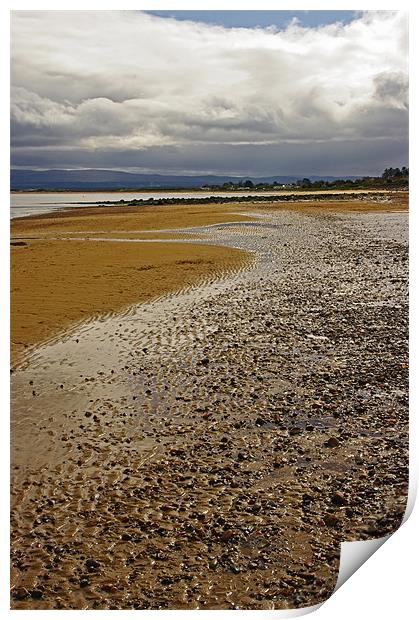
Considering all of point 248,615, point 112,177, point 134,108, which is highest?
point 134,108

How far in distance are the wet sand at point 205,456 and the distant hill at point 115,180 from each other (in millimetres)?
1305

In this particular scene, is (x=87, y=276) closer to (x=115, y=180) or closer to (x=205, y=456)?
(x=115, y=180)

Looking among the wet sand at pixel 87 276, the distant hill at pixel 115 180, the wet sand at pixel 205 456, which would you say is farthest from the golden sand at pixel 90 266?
the distant hill at pixel 115 180

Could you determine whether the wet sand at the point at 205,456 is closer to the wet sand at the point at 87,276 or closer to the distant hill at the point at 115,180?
the wet sand at the point at 87,276

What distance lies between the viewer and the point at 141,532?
9.44 ft

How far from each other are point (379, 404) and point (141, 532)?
1952 mm

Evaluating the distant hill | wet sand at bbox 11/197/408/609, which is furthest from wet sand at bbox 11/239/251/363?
the distant hill

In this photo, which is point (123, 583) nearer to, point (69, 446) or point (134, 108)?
point (69, 446)

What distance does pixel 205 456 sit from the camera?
349 cm

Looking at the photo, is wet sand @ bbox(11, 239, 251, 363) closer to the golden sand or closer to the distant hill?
the golden sand

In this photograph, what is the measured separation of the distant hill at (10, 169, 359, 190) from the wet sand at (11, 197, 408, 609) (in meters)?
1.31

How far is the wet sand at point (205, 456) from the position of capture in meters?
2.66

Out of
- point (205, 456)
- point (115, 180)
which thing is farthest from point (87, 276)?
point (205, 456)
